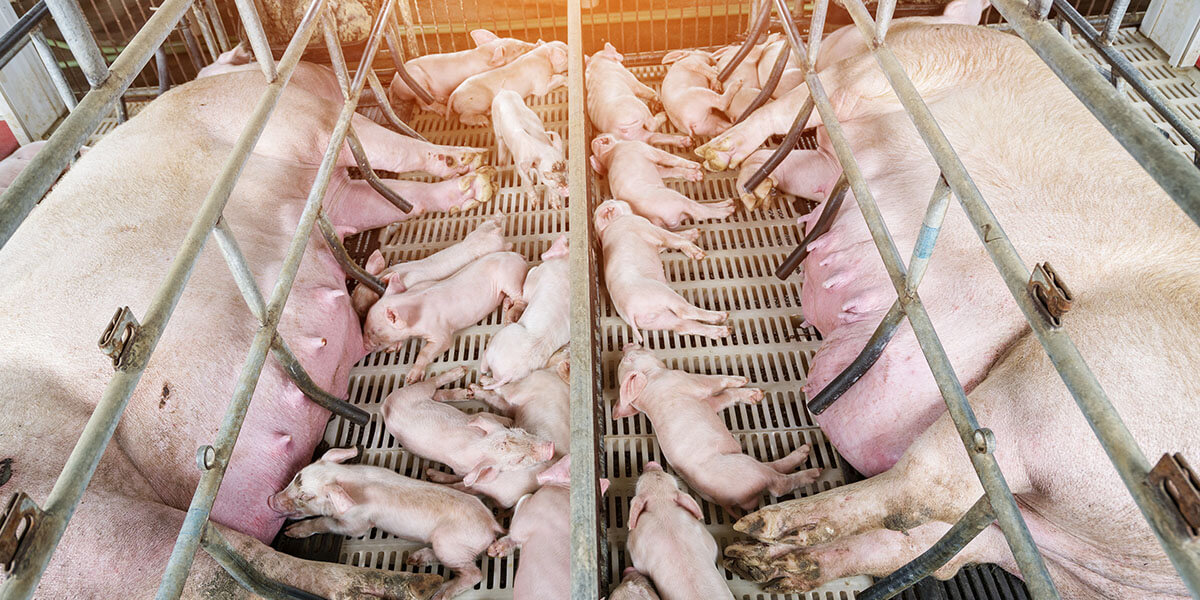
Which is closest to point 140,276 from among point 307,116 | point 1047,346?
point 307,116

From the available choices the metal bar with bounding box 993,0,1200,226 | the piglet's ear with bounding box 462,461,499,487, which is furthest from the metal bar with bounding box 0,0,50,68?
the metal bar with bounding box 993,0,1200,226

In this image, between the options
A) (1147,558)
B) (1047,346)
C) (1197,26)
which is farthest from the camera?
(1197,26)

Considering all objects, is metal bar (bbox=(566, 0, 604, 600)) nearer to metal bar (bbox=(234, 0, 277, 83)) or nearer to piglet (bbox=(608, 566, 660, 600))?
piglet (bbox=(608, 566, 660, 600))

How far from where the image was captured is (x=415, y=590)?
1.98 meters

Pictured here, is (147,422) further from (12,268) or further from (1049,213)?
(1049,213)

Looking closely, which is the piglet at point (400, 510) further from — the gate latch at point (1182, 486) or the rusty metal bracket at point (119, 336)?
the gate latch at point (1182, 486)

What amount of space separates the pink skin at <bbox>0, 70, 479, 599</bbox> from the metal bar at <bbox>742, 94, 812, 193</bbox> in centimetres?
159

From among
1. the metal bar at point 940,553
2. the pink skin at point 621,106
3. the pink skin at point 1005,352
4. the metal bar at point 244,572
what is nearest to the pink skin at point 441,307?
the metal bar at point 244,572

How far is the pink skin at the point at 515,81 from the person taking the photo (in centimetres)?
357

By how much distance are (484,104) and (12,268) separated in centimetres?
201

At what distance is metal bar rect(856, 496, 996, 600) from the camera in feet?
4.74

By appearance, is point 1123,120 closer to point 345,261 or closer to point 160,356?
point 160,356

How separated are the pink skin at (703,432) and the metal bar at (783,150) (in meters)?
0.96

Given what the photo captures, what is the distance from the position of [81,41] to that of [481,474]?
1391 mm
